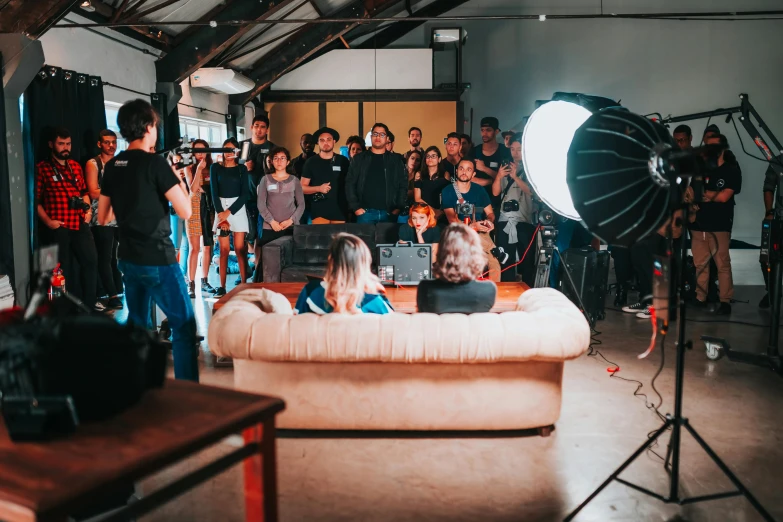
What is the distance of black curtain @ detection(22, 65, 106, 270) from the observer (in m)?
4.89

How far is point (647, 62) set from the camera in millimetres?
10625

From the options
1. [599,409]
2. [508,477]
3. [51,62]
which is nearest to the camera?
[508,477]

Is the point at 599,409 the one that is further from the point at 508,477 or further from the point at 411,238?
the point at 411,238


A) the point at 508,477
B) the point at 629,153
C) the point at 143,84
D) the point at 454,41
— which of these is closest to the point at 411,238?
the point at 508,477

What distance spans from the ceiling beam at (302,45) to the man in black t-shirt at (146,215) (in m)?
6.36

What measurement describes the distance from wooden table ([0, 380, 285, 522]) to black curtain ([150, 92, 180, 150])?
20.1 feet

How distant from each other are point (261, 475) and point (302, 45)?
878 cm

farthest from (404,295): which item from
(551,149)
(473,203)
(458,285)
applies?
(473,203)

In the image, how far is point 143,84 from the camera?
7.01 metres

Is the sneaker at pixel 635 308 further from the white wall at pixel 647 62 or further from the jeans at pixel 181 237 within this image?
the white wall at pixel 647 62

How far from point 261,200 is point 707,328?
12.1ft

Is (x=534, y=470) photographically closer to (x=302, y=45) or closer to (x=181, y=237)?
(x=181, y=237)

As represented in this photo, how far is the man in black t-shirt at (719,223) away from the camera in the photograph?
5.18 m

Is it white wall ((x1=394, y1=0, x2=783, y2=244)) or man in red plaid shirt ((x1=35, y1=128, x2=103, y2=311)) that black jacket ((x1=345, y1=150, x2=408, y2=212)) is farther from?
white wall ((x1=394, y1=0, x2=783, y2=244))
